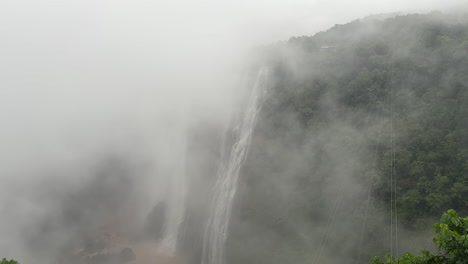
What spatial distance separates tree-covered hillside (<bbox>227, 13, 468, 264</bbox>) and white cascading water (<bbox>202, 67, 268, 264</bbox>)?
1.46 metres

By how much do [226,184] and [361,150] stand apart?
15616 mm

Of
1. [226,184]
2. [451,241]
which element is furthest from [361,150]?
[451,241]

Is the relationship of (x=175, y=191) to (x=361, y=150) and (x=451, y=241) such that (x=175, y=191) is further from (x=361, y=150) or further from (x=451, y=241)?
(x=451, y=241)

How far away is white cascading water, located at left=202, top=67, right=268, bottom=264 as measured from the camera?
3491cm

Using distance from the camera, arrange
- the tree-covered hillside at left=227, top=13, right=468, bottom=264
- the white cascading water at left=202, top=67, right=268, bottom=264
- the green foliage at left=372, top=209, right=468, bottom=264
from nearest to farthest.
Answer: the green foliage at left=372, top=209, right=468, bottom=264
the tree-covered hillside at left=227, top=13, right=468, bottom=264
the white cascading water at left=202, top=67, right=268, bottom=264

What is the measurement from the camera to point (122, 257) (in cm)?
4184

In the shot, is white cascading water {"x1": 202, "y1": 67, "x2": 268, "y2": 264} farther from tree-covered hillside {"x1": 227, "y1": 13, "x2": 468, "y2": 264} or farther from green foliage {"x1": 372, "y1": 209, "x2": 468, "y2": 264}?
green foliage {"x1": 372, "y1": 209, "x2": 468, "y2": 264}

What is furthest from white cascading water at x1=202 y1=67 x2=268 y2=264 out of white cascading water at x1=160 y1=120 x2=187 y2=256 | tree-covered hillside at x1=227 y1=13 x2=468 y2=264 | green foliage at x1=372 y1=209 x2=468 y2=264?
green foliage at x1=372 y1=209 x2=468 y2=264

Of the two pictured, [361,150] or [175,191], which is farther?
[175,191]

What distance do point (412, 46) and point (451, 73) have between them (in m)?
6.91

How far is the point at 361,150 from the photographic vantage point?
28.3 m

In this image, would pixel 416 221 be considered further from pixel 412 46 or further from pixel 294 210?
pixel 412 46

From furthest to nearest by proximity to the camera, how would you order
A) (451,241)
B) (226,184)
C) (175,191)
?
(175,191) → (226,184) → (451,241)

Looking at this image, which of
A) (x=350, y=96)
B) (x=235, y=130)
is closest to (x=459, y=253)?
(x=350, y=96)
